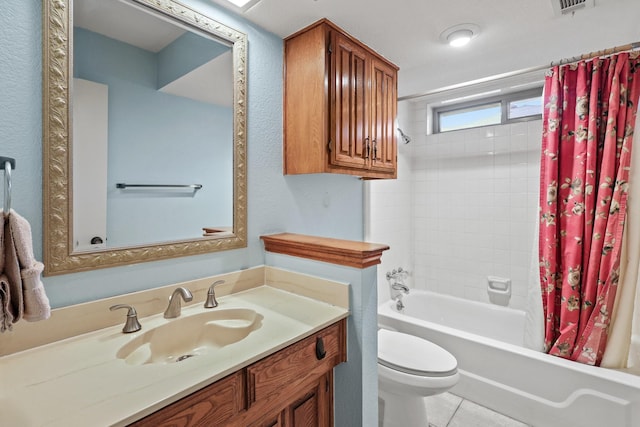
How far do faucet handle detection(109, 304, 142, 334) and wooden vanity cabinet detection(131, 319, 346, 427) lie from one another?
46cm

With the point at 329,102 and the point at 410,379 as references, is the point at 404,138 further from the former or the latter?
the point at 410,379

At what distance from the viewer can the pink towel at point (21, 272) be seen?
70 cm

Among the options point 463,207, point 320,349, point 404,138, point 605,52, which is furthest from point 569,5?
point 320,349

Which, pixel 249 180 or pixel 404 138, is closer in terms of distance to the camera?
pixel 249 180

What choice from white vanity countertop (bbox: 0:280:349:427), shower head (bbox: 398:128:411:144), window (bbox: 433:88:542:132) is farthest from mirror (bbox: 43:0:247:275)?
window (bbox: 433:88:542:132)

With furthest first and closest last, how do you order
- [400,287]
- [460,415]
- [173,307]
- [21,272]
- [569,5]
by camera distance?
1. [400,287]
2. [460,415]
3. [569,5]
4. [173,307]
5. [21,272]

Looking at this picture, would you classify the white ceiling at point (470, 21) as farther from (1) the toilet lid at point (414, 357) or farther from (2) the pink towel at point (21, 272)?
(1) the toilet lid at point (414, 357)

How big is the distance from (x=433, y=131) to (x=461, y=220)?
3.02ft

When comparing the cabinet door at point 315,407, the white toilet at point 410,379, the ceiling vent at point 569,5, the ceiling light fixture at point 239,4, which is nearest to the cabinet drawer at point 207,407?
the cabinet door at point 315,407

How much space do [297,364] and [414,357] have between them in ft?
3.09

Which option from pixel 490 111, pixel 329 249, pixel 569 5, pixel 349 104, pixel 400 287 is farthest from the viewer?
pixel 490 111

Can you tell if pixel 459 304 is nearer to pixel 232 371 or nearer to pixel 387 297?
pixel 387 297

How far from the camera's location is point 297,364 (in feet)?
3.49

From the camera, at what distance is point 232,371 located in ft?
2.82
